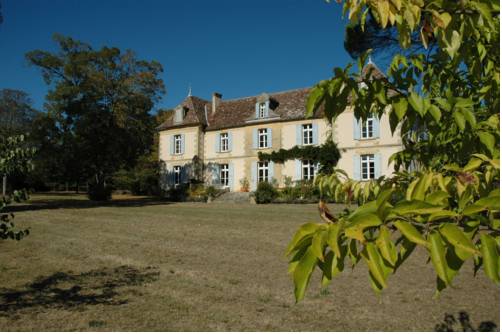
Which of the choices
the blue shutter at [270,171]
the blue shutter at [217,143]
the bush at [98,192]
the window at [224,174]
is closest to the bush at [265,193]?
the blue shutter at [270,171]

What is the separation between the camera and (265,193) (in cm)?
2152

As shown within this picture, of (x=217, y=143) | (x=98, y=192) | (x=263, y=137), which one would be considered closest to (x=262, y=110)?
(x=263, y=137)

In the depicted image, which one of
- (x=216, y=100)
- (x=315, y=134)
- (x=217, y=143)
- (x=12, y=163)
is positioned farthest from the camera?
(x=216, y=100)

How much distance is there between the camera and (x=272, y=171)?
77.0ft

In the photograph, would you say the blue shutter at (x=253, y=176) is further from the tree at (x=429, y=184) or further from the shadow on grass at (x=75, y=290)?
the tree at (x=429, y=184)

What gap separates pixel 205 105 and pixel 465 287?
2501 cm

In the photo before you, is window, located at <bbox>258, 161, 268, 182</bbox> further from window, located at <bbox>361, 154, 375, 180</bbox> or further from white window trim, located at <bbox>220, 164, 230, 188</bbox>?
window, located at <bbox>361, 154, 375, 180</bbox>

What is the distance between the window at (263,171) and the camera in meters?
23.9

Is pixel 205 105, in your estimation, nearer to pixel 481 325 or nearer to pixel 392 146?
pixel 392 146

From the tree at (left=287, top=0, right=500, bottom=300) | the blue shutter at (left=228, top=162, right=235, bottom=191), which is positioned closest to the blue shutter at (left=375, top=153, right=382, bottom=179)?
the blue shutter at (left=228, top=162, right=235, bottom=191)

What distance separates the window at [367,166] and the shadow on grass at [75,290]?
1713cm

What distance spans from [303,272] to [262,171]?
2320 centimetres

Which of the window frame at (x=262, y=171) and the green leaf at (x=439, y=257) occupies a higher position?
the window frame at (x=262, y=171)

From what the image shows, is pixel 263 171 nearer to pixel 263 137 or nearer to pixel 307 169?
pixel 263 137
